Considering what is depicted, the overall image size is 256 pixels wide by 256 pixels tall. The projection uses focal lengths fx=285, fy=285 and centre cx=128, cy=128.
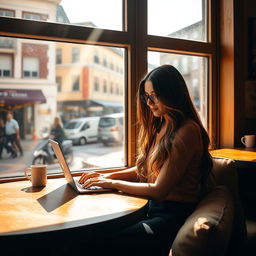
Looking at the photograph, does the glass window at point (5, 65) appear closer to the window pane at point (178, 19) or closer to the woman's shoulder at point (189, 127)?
the window pane at point (178, 19)

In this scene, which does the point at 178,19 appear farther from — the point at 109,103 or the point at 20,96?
the point at 20,96

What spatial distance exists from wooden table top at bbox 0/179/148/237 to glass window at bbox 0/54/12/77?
81 centimetres

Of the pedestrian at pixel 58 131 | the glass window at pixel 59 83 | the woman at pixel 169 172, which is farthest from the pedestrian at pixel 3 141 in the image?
the woman at pixel 169 172

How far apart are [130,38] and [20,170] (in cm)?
127

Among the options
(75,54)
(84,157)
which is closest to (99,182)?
(84,157)

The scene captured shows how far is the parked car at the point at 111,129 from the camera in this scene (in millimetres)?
2320

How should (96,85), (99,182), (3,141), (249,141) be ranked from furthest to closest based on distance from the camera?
(249,141) < (96,85) < (3,141) < (99,182)

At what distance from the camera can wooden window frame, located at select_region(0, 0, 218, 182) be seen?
1870mm

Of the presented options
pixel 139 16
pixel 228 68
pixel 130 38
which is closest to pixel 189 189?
pixel 130 38

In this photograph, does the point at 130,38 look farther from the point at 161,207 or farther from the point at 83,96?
the point at 161,207

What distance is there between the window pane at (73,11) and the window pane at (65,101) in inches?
6.6

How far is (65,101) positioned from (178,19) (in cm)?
126

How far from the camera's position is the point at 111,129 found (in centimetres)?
237

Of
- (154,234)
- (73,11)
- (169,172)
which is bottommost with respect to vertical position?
(154,234)
